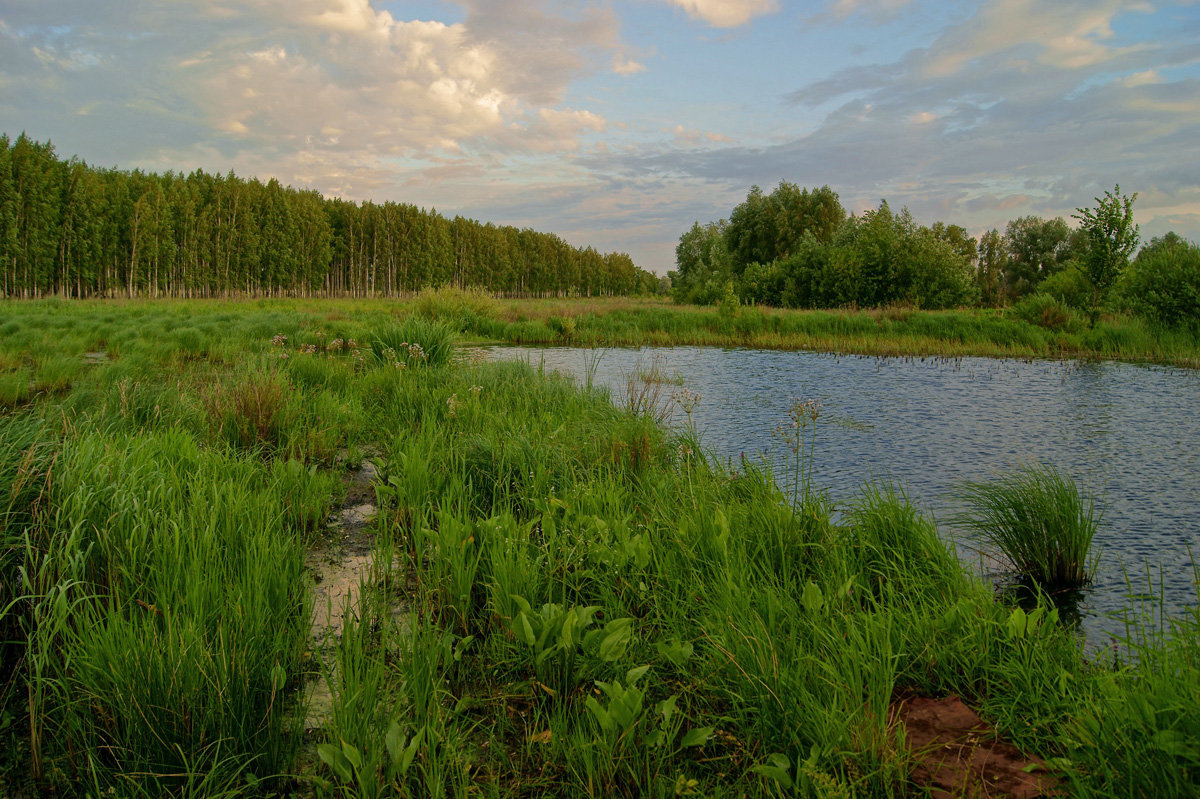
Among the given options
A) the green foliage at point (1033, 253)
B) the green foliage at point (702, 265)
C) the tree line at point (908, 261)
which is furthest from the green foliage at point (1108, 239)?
the green foliage at point (1033, 253)

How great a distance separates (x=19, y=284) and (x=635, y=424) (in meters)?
56.7

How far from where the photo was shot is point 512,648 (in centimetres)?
253

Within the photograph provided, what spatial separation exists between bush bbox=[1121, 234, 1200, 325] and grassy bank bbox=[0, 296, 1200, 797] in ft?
71.8

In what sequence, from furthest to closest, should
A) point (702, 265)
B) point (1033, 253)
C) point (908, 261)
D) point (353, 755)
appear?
Result: point (702, 265) < point (1033, 253) < point (908, 261) < point (353, 755)

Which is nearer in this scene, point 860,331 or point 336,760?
point 336,760

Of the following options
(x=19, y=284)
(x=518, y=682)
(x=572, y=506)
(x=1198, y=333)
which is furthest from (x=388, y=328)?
(x=19, y=284)

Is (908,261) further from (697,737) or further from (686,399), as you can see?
(697,737)

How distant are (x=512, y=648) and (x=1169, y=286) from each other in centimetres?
2480

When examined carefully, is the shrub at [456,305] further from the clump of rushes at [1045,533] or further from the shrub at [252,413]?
the clump of rushes at [1045,533]

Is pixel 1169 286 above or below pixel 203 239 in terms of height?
below

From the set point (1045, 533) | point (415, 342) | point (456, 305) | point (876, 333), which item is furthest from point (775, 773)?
point (456, 305)

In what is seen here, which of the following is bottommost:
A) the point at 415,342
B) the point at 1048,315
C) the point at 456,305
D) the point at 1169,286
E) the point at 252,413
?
the point at 252,413

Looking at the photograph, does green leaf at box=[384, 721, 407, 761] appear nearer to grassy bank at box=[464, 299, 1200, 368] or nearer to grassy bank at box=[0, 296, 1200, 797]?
grassy bank at box=[0, 296, 1200, 797]

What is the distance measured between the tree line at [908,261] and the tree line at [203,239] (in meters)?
21.2
